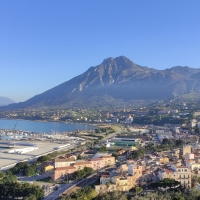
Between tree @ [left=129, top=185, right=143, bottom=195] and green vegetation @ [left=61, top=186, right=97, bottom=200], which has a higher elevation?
green vegetation @ [left=61, top=186, right=97, bottom=200]

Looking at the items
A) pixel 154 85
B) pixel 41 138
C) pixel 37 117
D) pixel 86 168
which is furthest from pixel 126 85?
pixel 86 168

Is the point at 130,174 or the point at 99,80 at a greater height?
the point at 99,80

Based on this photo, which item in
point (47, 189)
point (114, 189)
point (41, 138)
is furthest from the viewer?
→ point (41, 138)

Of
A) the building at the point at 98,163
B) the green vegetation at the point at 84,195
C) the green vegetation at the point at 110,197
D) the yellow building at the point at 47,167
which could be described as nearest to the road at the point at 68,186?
the green vegetation at the point at 84,195

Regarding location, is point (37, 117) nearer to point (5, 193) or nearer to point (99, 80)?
point (5, 193)

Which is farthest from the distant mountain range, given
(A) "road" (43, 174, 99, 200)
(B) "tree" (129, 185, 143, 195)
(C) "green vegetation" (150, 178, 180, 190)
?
(B) "tree" (129, 185, 143, 195)

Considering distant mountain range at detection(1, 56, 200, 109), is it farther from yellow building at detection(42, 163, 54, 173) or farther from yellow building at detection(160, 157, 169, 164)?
yellow building at detection(42, 163, 54, 173)

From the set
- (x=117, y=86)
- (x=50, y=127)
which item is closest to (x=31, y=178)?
(x=50, y=127)
